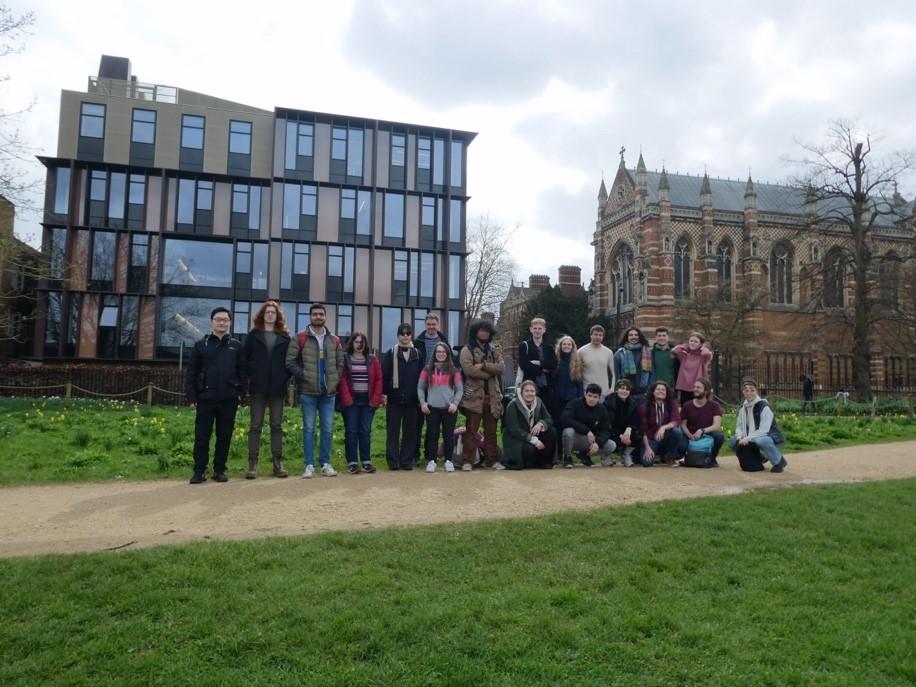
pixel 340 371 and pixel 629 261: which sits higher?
pixel 629 261

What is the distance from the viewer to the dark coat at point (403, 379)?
31.6 ft

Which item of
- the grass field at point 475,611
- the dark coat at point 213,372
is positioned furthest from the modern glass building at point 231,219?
the grass field at point 475,611

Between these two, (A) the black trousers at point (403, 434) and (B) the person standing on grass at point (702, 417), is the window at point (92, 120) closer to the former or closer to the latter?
(A) the black trousers at point (403, 434)

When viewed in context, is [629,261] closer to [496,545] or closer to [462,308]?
[462,308]

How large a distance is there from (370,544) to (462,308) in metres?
31.4

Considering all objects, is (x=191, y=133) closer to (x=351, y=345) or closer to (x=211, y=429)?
(x=351, y=345)

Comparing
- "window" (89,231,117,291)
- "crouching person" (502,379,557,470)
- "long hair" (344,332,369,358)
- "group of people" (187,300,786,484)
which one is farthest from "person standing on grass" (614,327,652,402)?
"window" (89,231,117,291)

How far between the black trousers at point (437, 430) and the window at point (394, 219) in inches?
1064

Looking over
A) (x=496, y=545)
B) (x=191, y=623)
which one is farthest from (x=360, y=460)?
(x=191, y=623)

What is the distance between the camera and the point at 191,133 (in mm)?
34000

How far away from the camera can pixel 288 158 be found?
114 ft

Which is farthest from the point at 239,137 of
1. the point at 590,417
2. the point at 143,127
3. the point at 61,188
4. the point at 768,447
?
the point at 768,447

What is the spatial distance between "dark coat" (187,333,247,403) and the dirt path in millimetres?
1105

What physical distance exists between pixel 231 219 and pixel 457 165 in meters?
12.0
